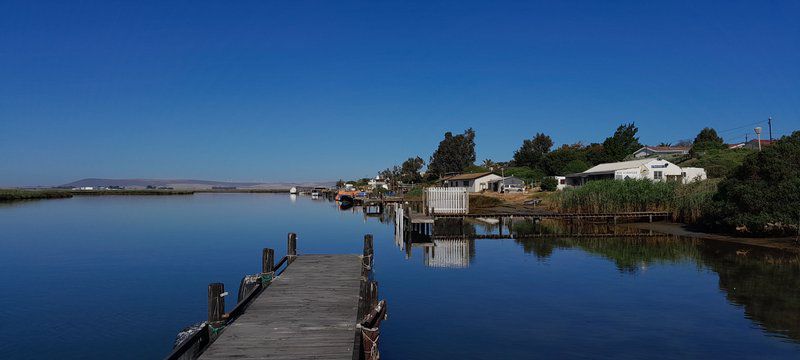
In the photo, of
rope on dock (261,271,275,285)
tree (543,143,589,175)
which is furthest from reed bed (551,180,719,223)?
tree (543,143,589,175)

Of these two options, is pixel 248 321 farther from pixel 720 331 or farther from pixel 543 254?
pixel 543 254

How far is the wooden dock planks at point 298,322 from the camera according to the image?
10.3 metres

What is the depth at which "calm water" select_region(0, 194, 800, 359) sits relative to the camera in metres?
14.6

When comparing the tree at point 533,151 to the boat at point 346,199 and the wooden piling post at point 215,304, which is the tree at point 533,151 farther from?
the wooden piling post at point 215,304

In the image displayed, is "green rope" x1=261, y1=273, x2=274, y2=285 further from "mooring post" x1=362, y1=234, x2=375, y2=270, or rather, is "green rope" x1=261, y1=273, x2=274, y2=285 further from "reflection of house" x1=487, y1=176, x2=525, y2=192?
"reflection of house" x1=487, y1=176, x2=525, y2=192

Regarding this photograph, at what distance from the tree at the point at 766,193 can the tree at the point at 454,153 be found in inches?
4170

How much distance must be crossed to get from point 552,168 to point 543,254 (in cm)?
7779

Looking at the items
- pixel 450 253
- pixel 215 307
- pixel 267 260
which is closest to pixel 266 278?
pixel 267 260

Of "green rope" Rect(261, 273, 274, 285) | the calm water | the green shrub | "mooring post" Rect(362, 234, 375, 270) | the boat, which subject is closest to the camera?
the calm water

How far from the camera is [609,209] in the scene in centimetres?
4878

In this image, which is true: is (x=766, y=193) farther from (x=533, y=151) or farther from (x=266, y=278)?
(x=533, y=151)

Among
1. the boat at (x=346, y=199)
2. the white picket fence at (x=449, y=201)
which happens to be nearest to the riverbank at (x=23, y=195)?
the boat at (x=346, y=199)

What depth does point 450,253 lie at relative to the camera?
32.2 metres

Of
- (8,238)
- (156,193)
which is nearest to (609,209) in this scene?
A: (8,238)
